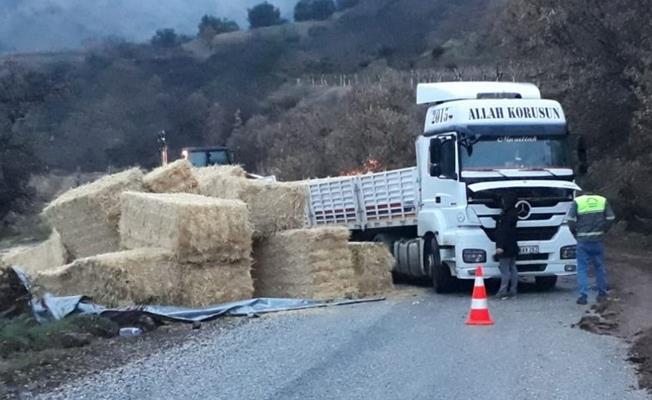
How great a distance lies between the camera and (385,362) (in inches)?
496

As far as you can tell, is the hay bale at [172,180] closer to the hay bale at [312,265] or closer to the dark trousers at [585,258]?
the hay bale at [312,265]

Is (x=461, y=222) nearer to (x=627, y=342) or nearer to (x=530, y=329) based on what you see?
(x=530, y=329)

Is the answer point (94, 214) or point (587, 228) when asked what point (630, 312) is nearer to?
point (587, 228)

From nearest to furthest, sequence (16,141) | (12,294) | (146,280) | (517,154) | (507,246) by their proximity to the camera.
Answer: (146,280)
(12,294)
(507,246)
(517,154)
(16,141)

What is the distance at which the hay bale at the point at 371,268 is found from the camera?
776 inches

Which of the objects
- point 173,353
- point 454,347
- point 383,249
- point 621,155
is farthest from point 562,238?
point 621,155

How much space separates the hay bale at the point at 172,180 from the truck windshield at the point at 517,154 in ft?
17.5

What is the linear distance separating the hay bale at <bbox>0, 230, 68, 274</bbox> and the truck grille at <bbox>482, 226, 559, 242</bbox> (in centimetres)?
809

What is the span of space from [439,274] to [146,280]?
564 cm

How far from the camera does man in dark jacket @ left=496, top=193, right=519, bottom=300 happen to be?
1878 centimetres

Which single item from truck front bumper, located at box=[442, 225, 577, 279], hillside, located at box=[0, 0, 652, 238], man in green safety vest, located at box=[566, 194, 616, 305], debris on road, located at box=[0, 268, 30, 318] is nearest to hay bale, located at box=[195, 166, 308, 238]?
truck front bumper, located at box=[442, 225, 577, 279]

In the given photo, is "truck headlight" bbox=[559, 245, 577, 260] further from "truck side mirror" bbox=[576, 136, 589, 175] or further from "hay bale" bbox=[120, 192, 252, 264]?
"hay bale" bbox=[120, 192, 252, 264]

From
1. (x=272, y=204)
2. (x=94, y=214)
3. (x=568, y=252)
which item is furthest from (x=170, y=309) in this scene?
(x=568, y=252)

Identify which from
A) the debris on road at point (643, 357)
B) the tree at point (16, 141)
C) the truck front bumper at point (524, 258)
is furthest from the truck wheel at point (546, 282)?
the tree at point (16, 141)
